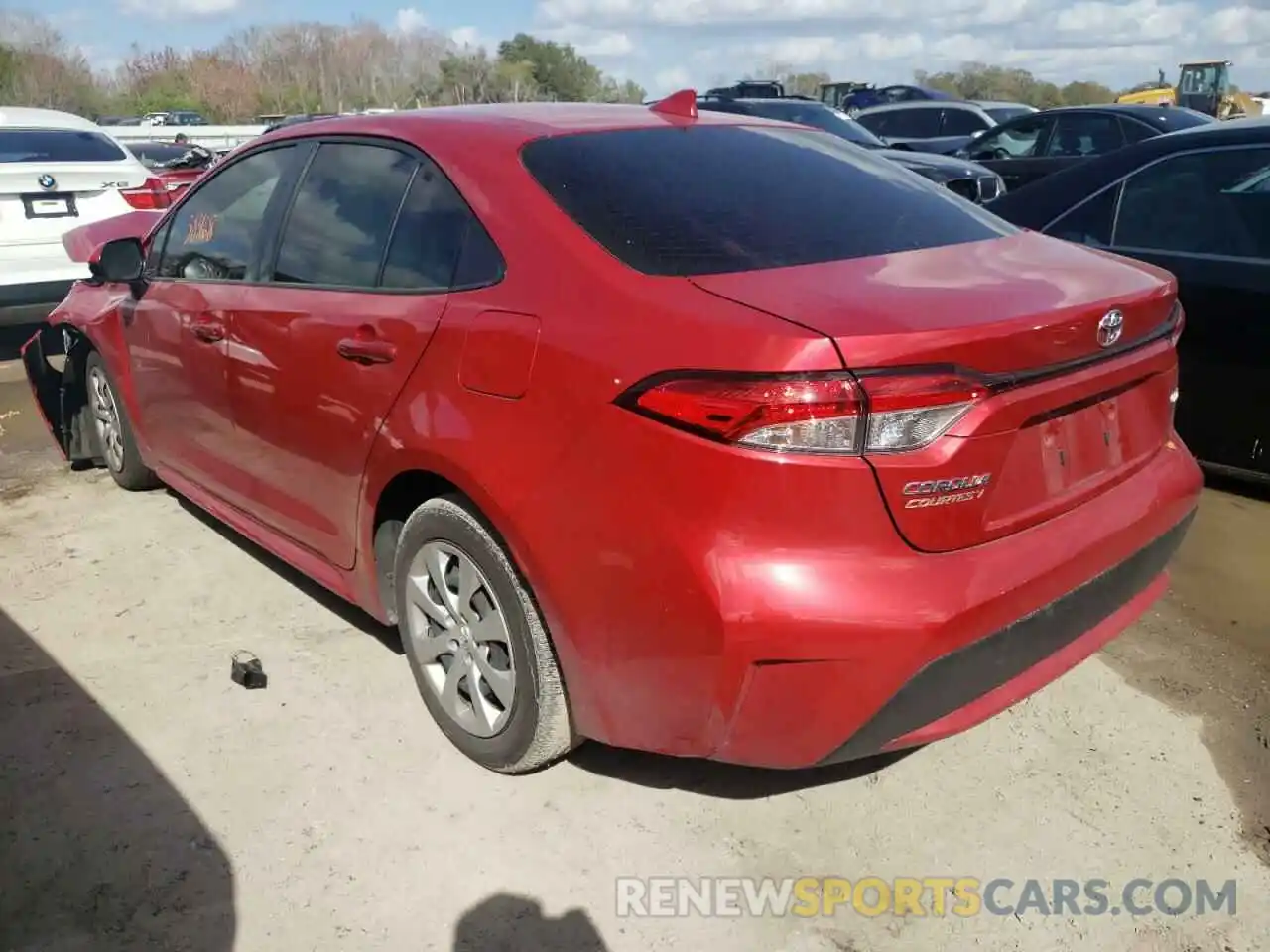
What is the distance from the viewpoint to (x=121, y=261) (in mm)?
4074

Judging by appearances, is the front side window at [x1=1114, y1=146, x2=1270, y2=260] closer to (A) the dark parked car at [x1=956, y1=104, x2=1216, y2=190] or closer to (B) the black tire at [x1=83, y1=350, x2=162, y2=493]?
(B) the black tire at [x1=83, y1=350, x2=162, y2=493]

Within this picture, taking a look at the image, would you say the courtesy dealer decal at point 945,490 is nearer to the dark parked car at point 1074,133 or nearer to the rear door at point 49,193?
the rear door at point 49,193

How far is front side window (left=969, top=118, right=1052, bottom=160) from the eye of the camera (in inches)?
486

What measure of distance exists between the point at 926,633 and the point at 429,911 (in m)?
1.24

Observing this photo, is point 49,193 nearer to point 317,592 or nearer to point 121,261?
point 121,261

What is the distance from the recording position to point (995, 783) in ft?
9.09

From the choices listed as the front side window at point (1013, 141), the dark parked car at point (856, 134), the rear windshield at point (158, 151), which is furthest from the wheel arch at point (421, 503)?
the rear windshield at point (158, 151)

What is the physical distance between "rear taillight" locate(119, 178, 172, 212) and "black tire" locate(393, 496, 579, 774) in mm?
6122

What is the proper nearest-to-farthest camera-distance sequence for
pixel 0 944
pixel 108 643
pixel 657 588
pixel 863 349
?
pixel 863 349
pixel 657 588
pixel 0 944
pixel 108 643

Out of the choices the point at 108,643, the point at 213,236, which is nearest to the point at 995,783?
the point at 108,643

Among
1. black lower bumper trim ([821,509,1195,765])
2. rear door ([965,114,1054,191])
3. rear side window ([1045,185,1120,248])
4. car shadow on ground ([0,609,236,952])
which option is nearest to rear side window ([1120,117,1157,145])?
rear door ([965,114,1054,191])

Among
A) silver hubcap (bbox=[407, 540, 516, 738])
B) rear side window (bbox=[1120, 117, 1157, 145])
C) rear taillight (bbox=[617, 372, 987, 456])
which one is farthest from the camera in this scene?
rear side window (bbox=[1120, 117, 1157, 145])

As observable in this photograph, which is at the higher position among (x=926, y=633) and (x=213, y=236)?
(x=213, y=236)

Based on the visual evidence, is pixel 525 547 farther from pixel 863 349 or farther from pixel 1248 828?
pixel 1248 828
